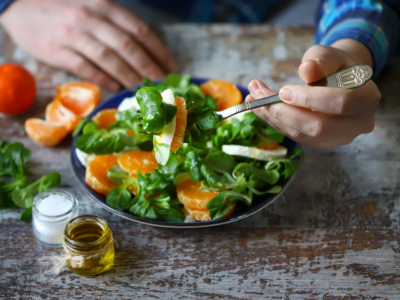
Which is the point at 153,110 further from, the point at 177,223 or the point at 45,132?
the point at 45,132

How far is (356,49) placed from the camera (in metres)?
1.18

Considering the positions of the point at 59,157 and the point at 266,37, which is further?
the point at 266,37

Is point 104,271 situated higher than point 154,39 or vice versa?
point 154,39

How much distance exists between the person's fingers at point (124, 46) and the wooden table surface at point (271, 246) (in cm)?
42

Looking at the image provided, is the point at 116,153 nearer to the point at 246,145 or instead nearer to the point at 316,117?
the point at 246,145

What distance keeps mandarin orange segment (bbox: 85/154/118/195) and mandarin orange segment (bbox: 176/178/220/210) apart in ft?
0.60

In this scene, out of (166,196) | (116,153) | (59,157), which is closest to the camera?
(166,196)

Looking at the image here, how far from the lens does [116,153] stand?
3.46 feet

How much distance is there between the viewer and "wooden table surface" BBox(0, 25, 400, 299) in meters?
0.84

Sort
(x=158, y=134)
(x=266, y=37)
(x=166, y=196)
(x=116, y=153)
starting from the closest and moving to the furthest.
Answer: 1. (x=158, y=134)
2. (x=166, y=196)
3. (x=116, y=153)
4. (x=266, y=37)

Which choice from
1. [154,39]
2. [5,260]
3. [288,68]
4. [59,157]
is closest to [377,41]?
[288,68]

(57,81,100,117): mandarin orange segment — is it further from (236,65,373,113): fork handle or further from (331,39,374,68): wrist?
(331,39,374,68): wrist

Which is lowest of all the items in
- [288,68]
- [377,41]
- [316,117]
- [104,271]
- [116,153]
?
[104,271]

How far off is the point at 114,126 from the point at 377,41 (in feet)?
2.96
